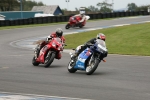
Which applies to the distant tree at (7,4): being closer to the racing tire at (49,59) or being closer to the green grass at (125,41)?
the green grass at (125,41)

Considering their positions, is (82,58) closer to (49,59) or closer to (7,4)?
(49,59)

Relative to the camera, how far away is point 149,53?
758 inches

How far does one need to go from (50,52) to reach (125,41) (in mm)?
11274

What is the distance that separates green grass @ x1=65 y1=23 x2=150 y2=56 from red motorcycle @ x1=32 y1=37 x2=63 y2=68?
622cm

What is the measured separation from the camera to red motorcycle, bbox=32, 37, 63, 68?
13.7m

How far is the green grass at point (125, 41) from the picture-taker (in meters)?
20.7

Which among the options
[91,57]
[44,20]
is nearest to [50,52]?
[91,57]

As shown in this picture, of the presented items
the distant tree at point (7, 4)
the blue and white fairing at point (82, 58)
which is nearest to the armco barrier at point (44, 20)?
the blue and white fairing at point (82, 58)

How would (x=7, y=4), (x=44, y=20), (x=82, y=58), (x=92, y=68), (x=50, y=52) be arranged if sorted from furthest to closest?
1. (x=7, y=4)
2. (x=44, y=20)
3. (x=50, y=52)
4. (x=82, y=58)
5. (x=92, y=68)

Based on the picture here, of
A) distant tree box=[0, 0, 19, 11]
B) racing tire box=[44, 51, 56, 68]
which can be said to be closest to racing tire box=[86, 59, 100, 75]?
racing tire box=[44, 51, 56, 68]

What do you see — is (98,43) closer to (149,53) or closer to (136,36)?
(149,53)

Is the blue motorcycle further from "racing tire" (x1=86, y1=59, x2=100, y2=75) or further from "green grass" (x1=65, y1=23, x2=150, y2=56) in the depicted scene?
"green grass" (x1=65, y1=23, x2=150, y2=56)

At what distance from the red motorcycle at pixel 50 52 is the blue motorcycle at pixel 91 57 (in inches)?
66.7

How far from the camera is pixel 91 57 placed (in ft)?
38.7
